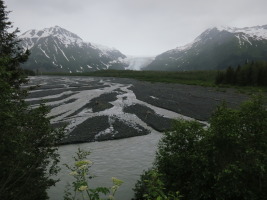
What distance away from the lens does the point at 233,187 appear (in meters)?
13.7

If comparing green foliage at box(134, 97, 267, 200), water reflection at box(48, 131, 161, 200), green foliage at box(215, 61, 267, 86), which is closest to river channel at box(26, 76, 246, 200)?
water reflection at box(48, 131, 161, 200)

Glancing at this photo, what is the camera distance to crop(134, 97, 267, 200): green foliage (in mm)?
14039

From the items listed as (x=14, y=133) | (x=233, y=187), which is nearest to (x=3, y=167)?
(x=14, y=133)

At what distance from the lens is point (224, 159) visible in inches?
610

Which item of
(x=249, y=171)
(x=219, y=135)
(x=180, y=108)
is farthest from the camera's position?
(x=180, y=108)

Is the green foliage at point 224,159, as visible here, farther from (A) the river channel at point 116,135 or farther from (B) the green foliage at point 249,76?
(B) the green foliage at point 249,76

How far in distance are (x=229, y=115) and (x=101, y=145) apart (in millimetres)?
21661

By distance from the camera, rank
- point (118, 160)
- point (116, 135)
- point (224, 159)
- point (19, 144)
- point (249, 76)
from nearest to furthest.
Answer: point (19, 144), point (224, 159), point (118, 160), point (116, 135), point (249, 76)

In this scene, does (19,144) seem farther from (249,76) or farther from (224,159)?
(249,76)

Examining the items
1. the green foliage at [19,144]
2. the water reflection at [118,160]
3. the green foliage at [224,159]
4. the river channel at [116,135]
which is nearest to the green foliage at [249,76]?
the river channel at [116,135]

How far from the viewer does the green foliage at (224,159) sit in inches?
553

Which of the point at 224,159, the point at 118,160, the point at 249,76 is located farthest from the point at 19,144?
the point at 249,76

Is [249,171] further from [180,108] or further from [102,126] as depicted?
[180,108]

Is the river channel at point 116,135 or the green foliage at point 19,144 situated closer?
the green foliage at point 19,144
